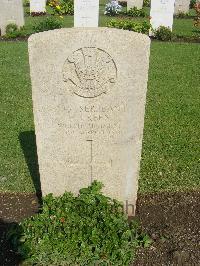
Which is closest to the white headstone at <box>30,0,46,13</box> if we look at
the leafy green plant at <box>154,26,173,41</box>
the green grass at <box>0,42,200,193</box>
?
the leafy green plant at <box>154,26,173,41</box>

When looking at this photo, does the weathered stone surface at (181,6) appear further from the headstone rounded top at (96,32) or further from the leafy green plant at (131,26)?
the headstone rounded top at (96,32)

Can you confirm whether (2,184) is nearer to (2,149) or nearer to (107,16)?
(2,149)

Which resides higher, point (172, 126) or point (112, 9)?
point (112, 9)

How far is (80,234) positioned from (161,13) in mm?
11165

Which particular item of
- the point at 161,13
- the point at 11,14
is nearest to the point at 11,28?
the point at 11,14

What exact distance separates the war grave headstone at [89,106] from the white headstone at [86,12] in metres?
9.39

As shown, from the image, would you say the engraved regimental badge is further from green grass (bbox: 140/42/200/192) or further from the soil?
green grass (bbox: 140/42/200/192)

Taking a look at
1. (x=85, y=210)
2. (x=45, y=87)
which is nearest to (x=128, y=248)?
(x=85, y=210)

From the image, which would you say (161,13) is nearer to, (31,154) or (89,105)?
(31,154)

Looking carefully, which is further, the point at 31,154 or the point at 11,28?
the point at 11,28

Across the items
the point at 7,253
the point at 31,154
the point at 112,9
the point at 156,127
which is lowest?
the point at 7,253

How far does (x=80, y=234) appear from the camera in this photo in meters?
3.72

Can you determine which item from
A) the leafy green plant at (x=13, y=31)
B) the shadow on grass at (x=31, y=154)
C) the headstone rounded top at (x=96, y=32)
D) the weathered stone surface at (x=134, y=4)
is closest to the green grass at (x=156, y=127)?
the shadow on grass at (x=31, y=154)

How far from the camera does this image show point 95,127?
3830 mm
